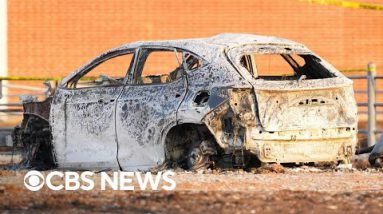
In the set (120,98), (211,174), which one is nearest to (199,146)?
(211,174)

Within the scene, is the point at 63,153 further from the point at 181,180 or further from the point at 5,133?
the point at 5,133

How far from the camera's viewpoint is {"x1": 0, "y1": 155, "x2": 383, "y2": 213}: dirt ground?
888cm

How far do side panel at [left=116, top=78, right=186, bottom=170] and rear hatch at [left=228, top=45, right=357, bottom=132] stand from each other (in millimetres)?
765

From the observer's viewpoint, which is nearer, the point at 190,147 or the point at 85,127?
the point at 190,147

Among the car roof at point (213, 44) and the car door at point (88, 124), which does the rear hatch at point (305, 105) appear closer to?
the car roof at point (213, 44)

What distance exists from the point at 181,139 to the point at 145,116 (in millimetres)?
439

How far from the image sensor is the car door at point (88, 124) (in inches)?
489

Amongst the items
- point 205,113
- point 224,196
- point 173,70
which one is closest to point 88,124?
point 173,70

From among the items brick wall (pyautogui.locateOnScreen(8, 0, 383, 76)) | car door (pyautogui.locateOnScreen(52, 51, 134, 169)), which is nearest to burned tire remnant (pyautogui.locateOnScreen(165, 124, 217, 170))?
car door (pyautogui.locateOnScreen(52, 51, 134, 169))

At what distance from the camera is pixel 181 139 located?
11977 millimetres

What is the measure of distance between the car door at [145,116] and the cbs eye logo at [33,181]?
103 centimetres

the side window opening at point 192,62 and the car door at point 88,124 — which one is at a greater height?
the side window opening at point 192,62

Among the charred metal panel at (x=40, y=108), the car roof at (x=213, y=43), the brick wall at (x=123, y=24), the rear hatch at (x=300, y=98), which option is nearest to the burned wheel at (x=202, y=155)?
the rear hatch at (x=300, y=98)

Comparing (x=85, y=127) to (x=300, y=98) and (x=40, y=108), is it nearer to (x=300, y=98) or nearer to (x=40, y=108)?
(x=40, y=108)
